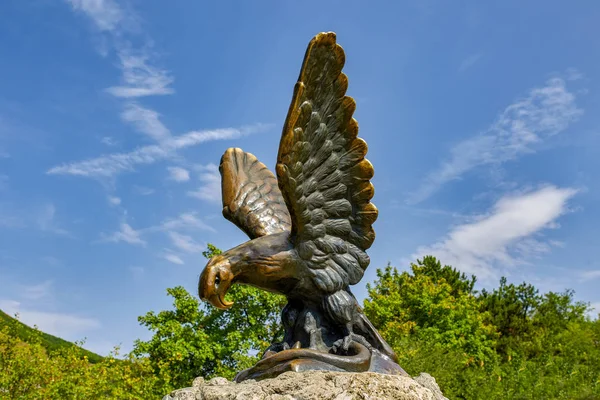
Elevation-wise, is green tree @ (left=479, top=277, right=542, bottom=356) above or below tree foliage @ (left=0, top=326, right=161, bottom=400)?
above

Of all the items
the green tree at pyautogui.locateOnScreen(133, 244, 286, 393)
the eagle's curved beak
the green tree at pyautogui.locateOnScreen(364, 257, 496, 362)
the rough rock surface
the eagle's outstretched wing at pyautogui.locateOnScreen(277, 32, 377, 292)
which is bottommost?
the rough rock surface

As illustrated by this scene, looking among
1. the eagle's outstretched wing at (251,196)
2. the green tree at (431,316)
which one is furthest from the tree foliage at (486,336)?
the eagle's outstretched wing at (251,196)

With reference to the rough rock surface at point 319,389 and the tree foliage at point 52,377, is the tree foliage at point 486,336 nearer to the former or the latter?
the tree foliage at point 52,377

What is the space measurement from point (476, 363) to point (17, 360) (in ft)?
54.5

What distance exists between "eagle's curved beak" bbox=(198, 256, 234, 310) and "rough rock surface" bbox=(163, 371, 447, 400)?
917mm

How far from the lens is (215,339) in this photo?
1994cm

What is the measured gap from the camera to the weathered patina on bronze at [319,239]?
5.44 metres

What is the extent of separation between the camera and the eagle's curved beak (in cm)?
567

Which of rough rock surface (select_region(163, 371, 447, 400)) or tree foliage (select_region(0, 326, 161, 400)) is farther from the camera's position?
tree foliage (select_region(0, 326, 161, 400))

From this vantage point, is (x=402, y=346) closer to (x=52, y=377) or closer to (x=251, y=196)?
(x=52, y=377)

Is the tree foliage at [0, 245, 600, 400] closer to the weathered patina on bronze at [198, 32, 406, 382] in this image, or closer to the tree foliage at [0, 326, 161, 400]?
the tree foliage at [0, 326, 161, 400]

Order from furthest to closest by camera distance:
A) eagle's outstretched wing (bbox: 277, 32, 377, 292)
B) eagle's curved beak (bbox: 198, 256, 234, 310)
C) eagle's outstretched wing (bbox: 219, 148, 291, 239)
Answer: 1. eagle's outstretched wing (bbox: 219, 148, 291, 239)
2. eagle's curved beak (bbox: 198, 256, 234, 310)
3. eagle's outstretched wing (bbox: 277, 32, 377, 292)

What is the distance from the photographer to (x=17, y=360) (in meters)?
14.9

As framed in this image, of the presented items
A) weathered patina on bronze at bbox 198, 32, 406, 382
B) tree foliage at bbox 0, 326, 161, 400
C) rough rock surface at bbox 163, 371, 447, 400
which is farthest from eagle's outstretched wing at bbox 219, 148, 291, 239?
tree foliage at bbox 0, 326, 161, 400
